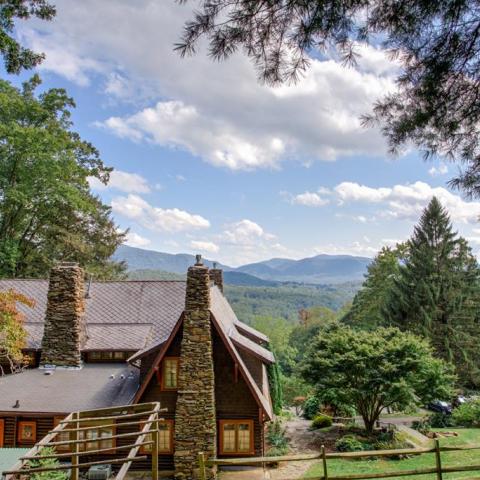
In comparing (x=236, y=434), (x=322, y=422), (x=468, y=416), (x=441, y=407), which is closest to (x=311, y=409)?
(x=322, y=422)

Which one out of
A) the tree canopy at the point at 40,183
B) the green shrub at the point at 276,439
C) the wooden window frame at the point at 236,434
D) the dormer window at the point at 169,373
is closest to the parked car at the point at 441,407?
the green shrub at the point at 276,439

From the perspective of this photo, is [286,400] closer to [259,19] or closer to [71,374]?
[71,374]

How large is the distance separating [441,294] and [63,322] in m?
30.9

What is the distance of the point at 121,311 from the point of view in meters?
22.0

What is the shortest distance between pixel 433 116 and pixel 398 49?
4.16 feet

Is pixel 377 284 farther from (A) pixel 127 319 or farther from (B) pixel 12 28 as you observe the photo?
(B) pixel 12 28

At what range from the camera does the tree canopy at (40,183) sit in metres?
29.7

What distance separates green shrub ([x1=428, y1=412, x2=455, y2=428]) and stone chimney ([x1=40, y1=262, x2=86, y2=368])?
19309 mm

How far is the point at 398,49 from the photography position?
6.75m

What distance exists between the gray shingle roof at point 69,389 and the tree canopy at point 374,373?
8.55 m

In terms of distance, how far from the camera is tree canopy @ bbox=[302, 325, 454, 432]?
19.4 metres

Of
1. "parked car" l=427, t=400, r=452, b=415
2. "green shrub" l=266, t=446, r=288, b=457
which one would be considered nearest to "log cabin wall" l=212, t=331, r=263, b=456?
"green shrub" l=266, t=446, r=288, b=457

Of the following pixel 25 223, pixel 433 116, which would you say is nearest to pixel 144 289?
pixel 25 223

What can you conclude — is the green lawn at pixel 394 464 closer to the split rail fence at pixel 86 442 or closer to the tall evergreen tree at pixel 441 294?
the split rail fence at pixel 86 442
